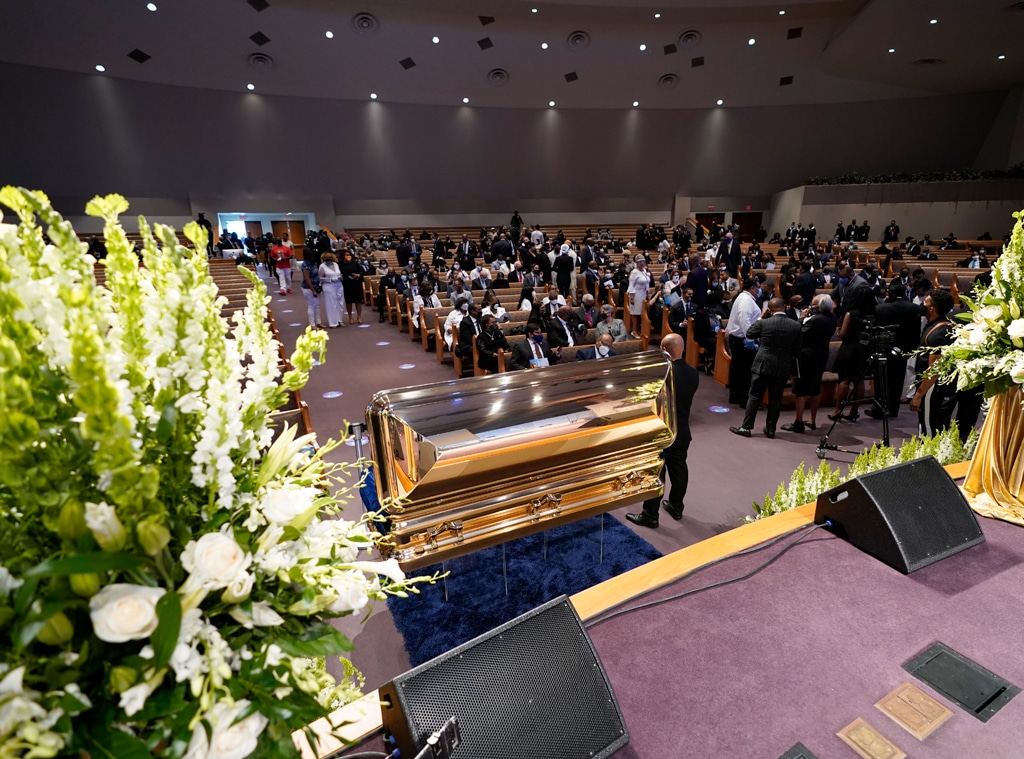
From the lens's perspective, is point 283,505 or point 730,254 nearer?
point 283,505

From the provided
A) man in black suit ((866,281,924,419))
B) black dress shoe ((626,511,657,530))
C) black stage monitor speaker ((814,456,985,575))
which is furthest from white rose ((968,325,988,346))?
man in black suit ((866,281,924,419))

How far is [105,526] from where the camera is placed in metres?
0.86

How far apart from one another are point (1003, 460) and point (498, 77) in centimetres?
2218

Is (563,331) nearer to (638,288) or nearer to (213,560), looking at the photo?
(638,288)

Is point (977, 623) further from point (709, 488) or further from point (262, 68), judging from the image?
point (262, 68)

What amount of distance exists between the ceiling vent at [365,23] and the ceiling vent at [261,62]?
3.24 meters

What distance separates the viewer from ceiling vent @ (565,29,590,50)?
19.4 metres

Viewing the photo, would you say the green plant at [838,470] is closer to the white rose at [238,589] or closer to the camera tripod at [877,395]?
the camera tripod at [877,395]

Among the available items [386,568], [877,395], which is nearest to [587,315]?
[877,395]

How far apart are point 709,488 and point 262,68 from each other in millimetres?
20948

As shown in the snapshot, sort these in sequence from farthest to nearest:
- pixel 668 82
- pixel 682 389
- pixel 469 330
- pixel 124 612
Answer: pixel 668 82, pixel 469 330, pixel 682 389, pixel 124 612

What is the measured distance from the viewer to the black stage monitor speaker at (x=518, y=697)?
1.41m

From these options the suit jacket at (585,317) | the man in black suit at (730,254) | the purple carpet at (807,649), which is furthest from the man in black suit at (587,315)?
the man in black suit at (730,254)

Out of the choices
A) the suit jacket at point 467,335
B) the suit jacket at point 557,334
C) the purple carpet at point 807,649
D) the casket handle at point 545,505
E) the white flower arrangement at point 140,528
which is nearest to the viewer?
the white flower arrangement at point 140,528
